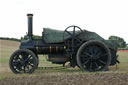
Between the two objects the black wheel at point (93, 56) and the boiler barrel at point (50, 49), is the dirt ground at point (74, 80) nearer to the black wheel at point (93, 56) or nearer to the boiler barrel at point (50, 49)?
the black wheel at point (93, 56)

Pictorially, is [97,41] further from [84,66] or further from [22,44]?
[22,44]

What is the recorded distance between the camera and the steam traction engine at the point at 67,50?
33.8 feet

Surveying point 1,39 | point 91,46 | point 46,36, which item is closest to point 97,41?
point 91,46

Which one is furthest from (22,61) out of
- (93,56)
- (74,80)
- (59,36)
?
(74,80)

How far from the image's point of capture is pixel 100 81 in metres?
7.17

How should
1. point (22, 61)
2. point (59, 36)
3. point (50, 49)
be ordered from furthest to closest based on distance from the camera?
1. point (59, 36)
2. point (50, 49)
3. point (22, 61)

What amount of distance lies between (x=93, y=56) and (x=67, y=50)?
1.13 metres

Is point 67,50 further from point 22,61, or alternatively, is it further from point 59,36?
point 22,61

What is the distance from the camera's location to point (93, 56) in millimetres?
10344

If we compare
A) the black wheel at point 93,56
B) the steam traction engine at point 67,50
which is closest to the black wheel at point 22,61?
the steam traction engine at point 67,50

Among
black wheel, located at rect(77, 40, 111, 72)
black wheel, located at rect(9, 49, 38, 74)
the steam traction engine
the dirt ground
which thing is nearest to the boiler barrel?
the steam traction engine

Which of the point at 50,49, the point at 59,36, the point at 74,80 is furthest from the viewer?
the point at 59,36

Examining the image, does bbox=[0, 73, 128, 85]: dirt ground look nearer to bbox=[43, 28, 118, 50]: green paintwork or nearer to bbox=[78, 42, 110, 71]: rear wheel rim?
bbox=[78, 42, 110, 71]: rear wheel rim

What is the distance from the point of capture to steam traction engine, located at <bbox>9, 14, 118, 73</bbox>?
10.3m
